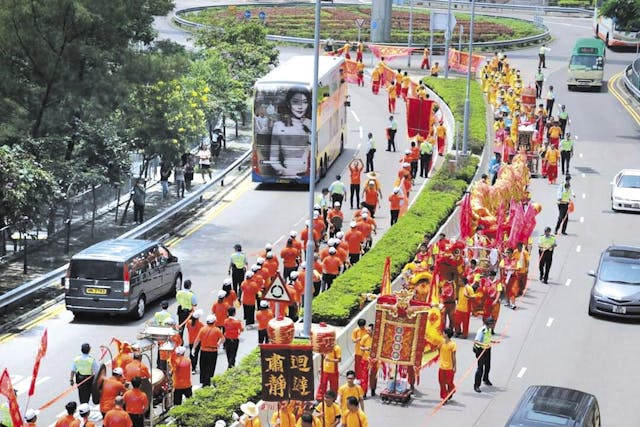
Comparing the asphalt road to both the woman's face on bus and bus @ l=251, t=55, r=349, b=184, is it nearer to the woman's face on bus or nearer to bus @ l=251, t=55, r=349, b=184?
bus @ l=251, t=55, r=349, b=184

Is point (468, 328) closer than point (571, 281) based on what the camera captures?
Yes

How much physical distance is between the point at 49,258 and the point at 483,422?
51.1 feet

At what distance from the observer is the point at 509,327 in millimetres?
30250

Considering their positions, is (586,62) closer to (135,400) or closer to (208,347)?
(208,347)

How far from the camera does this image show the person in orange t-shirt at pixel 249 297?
29.4 meters

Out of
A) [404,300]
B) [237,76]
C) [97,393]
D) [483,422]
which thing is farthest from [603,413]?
[237,76]

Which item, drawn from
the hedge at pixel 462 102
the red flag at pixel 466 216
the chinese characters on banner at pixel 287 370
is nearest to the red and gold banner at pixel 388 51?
the hedge at pixel 462 102

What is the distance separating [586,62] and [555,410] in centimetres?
4866

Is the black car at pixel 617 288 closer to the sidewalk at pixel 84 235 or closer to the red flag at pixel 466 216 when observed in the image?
the red flag at pixel 466 216

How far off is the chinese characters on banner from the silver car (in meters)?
Result: 23.2

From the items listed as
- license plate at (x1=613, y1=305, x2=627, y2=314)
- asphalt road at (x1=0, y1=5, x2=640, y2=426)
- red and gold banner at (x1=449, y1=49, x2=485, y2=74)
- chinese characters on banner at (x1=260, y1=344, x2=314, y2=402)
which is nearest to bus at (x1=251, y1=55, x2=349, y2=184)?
asphalt road at (x1=0, y1=5, x2=640, y2=426)

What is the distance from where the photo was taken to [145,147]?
4156cm

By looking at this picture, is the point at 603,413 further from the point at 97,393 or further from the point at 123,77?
the point at 123,77

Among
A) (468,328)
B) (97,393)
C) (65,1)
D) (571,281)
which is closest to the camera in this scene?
(97,393)
